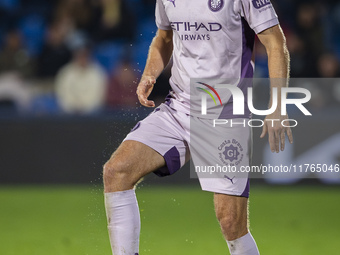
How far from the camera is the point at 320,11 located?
11.7 meters

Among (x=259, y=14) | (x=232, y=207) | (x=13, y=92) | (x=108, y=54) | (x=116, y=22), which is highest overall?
(x=259, y=14)

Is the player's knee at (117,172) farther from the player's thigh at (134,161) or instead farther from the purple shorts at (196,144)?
the purple shorts at (196,144)

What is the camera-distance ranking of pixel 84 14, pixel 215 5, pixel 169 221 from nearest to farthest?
pixel 215 5 < pixel 169 221 < pixel 84 14

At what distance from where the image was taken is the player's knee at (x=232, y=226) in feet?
15.0

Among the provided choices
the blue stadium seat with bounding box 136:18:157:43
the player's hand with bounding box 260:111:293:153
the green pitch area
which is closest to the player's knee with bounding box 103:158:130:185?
the player's hand with bounding box 260:111:293:153

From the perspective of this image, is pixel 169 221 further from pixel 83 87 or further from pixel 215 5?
pixel 215 5

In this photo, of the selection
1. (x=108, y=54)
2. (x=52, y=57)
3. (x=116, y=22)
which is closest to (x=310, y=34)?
(x=116, y=22)

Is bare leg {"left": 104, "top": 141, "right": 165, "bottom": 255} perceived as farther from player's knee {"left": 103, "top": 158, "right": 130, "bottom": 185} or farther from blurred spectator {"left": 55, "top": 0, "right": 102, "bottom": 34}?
blurred spectator {"left": 55, "top": 0, "right": 102, "bottom": 34}

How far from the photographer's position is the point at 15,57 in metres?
11.3

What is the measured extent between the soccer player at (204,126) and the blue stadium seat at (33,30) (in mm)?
7515

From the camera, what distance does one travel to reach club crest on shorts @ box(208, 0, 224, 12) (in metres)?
4.59

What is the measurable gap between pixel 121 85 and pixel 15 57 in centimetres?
178

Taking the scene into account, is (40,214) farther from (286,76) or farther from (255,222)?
(286,76)

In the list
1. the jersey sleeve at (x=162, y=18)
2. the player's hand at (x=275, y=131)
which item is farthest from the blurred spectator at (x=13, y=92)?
the player's hand at (x=275, y=131)
